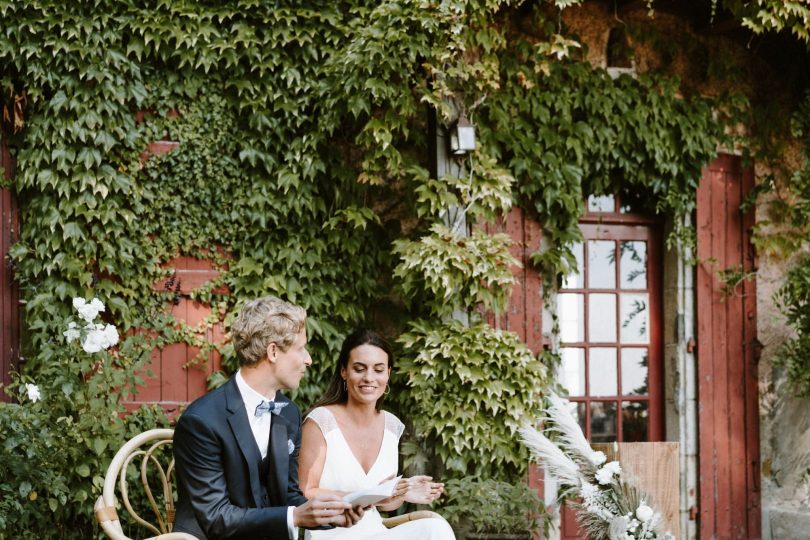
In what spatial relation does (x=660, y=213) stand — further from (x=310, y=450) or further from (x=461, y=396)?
(x=310, y=450)

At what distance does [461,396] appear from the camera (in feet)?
18.2

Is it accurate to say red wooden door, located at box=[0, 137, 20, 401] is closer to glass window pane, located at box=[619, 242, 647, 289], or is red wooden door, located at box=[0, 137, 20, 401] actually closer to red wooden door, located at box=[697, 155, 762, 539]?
glass window pane, located at box=[619, 242, 647, 289]

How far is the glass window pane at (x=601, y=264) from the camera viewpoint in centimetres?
648

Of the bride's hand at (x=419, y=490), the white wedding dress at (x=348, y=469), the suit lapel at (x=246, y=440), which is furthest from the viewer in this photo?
the white wedding dress at (x=348, y=469)

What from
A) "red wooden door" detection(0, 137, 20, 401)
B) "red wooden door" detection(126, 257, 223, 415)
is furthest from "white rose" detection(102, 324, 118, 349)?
"red wooden door" detection(0, 137, 20, 401)

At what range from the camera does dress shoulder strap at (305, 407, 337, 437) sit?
156 inches

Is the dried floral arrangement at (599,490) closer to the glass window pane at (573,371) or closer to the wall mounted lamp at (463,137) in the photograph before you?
the wall mounted lamp at (463,137)

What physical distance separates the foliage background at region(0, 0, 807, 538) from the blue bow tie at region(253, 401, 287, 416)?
7.14ft

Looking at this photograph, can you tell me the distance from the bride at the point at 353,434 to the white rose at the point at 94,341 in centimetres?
138

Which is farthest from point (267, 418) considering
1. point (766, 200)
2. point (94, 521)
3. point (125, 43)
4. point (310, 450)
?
point (766, 200)

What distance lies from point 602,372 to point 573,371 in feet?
0.70

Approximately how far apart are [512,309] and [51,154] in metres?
2.91

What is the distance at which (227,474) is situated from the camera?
3098mm

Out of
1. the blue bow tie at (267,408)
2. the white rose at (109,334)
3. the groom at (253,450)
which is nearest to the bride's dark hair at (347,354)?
the groom at (253,450)
